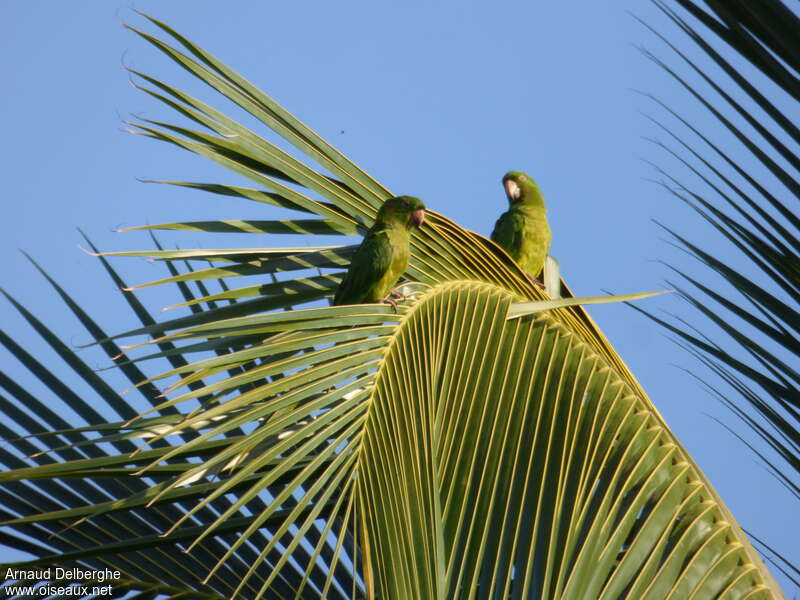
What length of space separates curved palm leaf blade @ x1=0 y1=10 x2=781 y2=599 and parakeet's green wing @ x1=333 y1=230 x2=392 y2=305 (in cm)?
13

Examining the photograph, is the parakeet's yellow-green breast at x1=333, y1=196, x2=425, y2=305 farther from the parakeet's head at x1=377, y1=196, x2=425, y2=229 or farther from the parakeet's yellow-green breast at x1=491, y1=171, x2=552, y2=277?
the parakeet's yellow-green breast at x1=491, y1=171, x2=552, y2=277

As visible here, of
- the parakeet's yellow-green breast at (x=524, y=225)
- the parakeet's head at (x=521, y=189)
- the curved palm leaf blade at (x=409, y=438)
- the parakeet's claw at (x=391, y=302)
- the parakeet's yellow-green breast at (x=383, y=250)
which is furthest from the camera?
the parakeet's head at (x=521, y=189)

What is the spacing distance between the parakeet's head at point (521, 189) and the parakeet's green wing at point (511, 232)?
9 centimetres

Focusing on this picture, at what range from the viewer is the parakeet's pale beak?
14.0ft

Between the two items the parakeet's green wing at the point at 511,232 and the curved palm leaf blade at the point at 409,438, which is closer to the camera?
the curved palm leaf blade at the point at 409,438

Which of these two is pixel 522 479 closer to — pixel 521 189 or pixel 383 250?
pixel 383 250

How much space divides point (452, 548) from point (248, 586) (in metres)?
0.97

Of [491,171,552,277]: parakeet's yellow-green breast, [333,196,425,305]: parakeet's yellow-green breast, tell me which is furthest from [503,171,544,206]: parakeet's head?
[333,196,425,305]: parakeet's yellow-green breast

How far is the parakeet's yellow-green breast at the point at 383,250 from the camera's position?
2336 millimetres

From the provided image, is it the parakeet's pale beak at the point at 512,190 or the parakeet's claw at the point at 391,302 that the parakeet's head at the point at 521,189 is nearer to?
the parakeet's pale beak at the point at 512,190

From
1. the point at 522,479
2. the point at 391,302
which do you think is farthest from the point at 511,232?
the point at 522,479

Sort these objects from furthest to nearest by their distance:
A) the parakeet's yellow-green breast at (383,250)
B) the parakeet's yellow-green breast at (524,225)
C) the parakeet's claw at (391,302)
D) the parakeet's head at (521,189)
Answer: the parakeet's head at (521,189)
the parakeet's yellow-green breast at (524,225)
the parakeet's yellow-green breast at (383,250)
the parakeet's claw at (391,302)

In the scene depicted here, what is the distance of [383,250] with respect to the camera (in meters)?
2.37

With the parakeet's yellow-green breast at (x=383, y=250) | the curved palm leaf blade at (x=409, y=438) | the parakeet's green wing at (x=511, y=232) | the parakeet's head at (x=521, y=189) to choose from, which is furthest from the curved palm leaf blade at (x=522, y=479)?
the parakeet's head at (x=521, y=189)
